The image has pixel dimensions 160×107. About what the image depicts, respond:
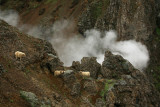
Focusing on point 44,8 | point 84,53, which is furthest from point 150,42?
point 44,8

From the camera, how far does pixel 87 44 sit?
202 feet

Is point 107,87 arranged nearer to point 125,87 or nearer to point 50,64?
point 125,87

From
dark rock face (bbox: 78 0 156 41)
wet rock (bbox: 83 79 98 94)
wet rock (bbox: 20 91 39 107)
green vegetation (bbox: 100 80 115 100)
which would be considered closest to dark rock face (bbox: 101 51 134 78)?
green vegetation (bbox: 100 80 115 100)

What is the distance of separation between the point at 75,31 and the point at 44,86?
1825 inches

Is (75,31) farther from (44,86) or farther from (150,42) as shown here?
(44,86)

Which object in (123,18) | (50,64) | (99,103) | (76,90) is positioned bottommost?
(99,103)

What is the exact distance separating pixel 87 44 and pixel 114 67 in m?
27.2

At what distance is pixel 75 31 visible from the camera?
218 ft

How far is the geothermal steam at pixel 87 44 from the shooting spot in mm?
55659

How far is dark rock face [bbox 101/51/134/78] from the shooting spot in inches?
1331

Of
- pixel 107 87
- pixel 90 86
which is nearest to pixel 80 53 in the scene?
pixel 107 87

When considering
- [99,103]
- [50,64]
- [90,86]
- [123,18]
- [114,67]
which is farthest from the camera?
[123,18]

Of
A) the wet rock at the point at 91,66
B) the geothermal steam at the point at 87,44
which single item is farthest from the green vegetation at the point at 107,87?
the geothermal steam at the point at 87,44

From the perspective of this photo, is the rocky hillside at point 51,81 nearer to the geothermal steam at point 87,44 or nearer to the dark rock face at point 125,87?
the dark rock face at point 125,87
